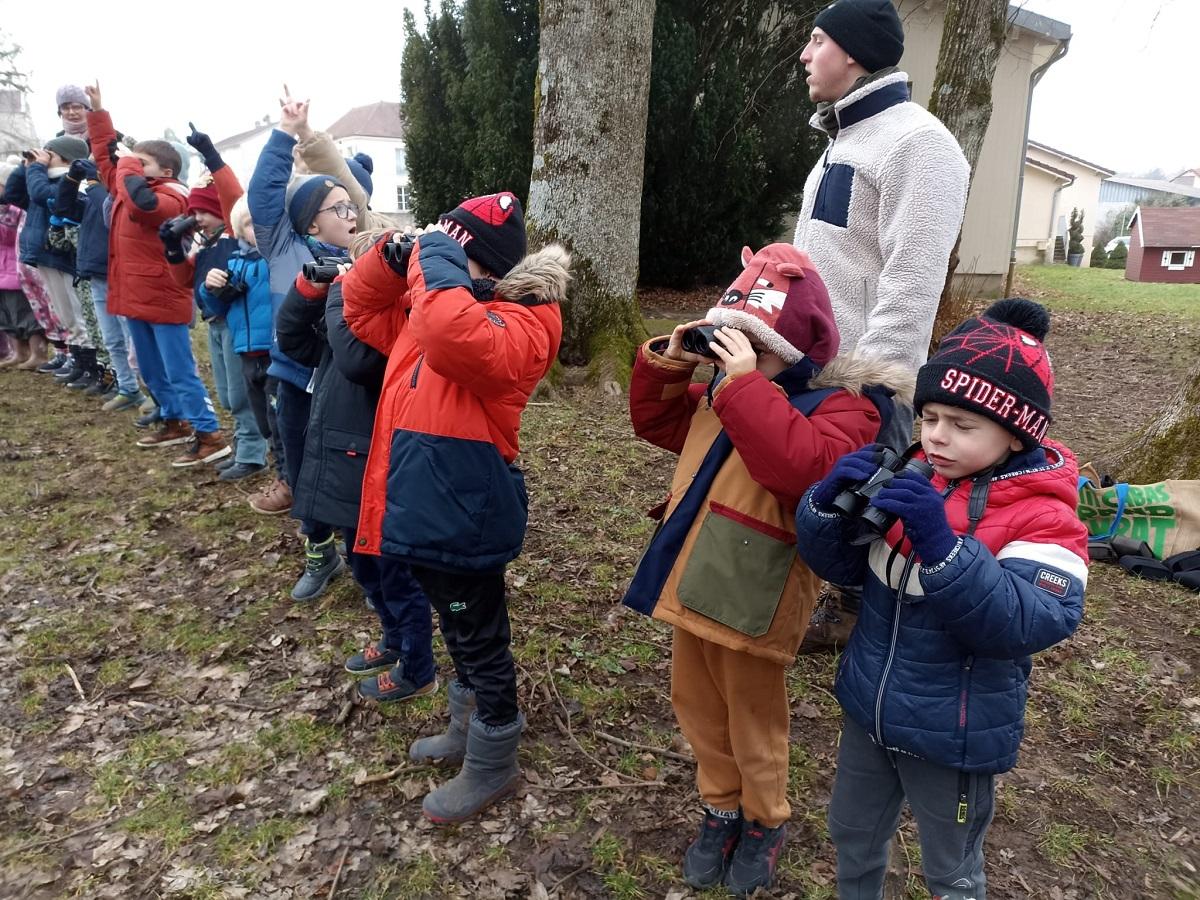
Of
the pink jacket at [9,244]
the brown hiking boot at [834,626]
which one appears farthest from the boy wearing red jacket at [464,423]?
the pink jacket at [9,244]

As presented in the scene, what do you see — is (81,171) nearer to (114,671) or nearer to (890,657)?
(114,671)

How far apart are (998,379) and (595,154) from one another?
217 inches

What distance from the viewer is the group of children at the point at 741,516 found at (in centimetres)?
168

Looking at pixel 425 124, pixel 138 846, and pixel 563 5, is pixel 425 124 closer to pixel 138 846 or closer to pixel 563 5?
pixel 563 5

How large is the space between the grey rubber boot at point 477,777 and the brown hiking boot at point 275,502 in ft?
9.59

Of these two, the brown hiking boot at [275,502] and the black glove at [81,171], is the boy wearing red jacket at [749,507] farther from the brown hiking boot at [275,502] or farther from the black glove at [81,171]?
the black glove at [81,171]

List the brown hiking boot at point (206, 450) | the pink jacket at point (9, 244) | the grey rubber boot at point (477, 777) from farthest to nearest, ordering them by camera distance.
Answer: the pink jacket at point (9, 244), the brown hiking boot at point (206, 450), the grey rubber boot at point (477, 777)

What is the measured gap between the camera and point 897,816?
2.00m

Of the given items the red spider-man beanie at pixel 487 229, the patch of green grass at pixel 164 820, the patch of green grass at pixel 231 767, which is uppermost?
the red spider-man beanie at pixel 487 229

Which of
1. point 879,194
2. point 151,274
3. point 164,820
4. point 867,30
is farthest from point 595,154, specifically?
point 164,820

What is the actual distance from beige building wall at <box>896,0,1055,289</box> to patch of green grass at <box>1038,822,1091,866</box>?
47.2 ft

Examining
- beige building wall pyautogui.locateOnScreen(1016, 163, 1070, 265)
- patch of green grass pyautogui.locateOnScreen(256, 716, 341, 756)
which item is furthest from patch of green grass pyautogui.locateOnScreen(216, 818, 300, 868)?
beige building wall pyautogui.locateOnScreen(1016, 163, 1070, 265)

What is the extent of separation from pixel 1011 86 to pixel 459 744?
17.1 m

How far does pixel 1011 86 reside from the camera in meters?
15.3
